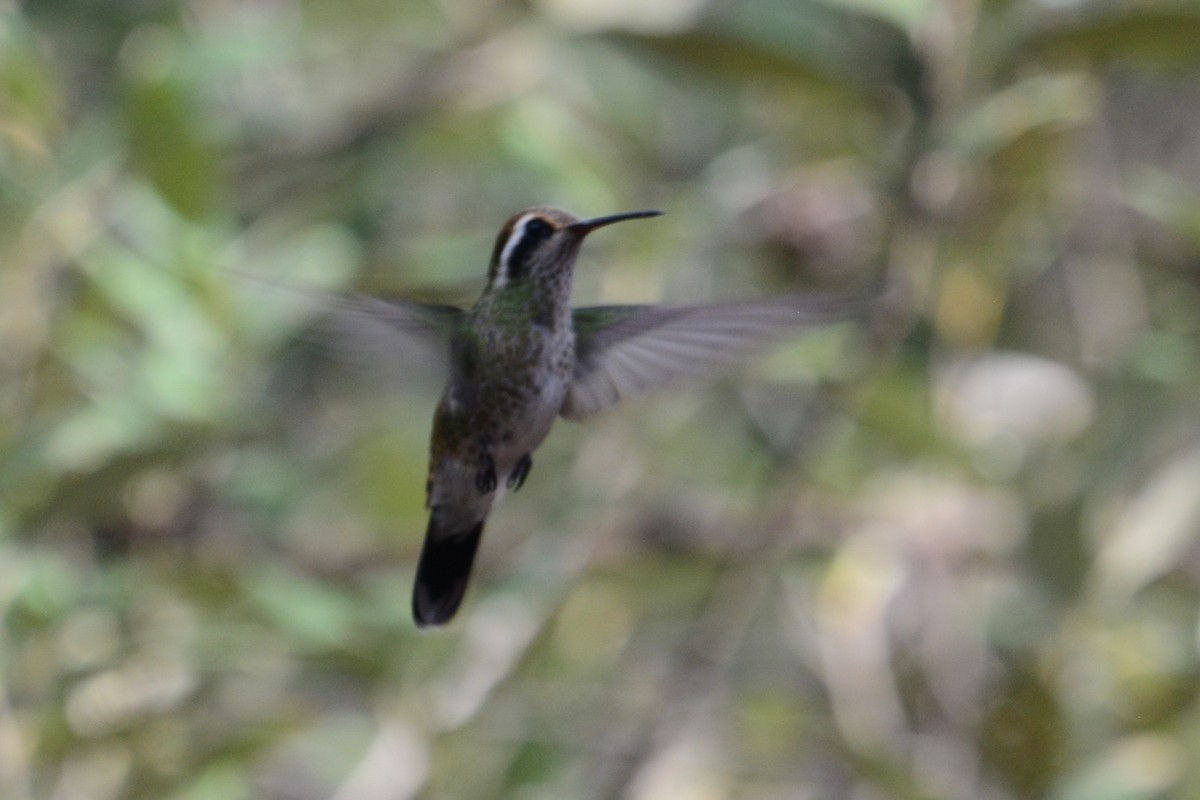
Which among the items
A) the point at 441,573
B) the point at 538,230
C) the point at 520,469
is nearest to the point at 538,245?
the point at 538,230

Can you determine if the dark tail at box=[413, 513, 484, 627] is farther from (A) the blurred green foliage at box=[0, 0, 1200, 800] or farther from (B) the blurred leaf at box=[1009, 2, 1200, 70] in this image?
(B) the blurred leaf at box=[1009, 2, 1200, 70]

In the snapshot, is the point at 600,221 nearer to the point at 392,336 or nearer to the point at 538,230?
the point at 538,230

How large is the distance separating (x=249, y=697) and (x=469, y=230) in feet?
4.55

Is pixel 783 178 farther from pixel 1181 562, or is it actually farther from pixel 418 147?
pixel 1181 562

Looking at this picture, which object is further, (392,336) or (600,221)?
(392,336)

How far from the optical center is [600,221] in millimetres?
1401

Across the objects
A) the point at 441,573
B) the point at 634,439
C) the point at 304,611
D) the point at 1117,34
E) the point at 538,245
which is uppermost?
the point at 1117,34

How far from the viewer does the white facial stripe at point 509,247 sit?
62.6 inches

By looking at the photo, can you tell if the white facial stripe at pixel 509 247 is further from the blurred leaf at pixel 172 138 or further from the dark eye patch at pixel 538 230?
the blurred leaf at pixel 172 138

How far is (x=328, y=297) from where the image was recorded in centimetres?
145

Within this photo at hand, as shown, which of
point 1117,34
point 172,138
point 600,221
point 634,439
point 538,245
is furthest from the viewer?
point 634,439

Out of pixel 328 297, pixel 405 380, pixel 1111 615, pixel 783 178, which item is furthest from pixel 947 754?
pixel 328 297

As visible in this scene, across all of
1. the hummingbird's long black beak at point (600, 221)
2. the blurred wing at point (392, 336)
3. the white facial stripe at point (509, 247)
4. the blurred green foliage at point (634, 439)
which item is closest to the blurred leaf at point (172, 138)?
the blurred green foliage at point (634, 439)

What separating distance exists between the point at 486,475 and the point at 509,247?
0.73ft
